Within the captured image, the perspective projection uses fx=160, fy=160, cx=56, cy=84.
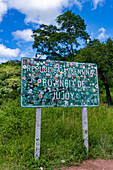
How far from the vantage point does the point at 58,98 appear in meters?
3.86

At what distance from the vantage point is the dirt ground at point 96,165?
342 cm

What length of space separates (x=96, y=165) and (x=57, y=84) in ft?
6.62

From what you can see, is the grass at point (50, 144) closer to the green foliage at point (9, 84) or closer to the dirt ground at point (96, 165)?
the dirt ground at point (96, 165)

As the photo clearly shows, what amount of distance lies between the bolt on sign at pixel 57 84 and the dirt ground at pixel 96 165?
4.35 feet

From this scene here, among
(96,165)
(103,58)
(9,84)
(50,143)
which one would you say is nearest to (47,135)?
(50,143)

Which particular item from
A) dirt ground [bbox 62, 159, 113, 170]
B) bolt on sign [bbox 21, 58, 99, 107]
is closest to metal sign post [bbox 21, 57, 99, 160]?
bolt on sign [bbox 21, 58, 99, 107]

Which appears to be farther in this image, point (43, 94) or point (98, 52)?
point (98, 52)

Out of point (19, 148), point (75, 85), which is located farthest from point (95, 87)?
point (19, 148)

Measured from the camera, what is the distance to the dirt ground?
342cm

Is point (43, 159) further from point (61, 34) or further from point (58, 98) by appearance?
point (61, 34)

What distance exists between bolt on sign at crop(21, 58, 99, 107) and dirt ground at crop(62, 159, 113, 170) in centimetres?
133

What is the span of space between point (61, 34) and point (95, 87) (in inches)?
669

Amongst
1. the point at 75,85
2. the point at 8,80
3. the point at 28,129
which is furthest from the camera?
the point at 8,80

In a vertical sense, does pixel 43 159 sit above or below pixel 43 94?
below
